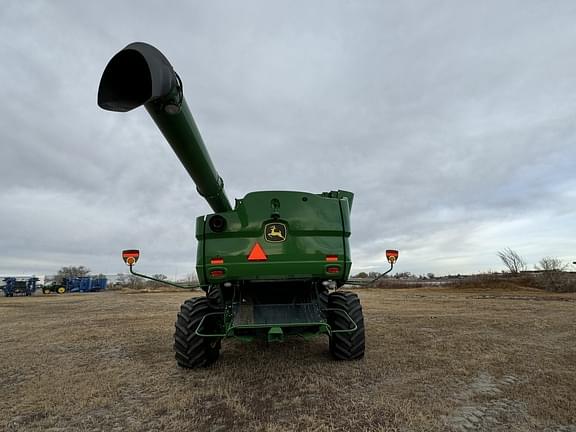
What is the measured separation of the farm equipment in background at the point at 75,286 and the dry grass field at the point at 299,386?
44.6 meters

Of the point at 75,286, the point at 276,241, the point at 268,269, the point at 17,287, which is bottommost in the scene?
the point at 268,269

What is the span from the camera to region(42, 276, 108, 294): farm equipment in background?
44.2 m

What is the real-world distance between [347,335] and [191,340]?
7.17ft

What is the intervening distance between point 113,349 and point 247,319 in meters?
3.29

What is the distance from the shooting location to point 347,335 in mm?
5000

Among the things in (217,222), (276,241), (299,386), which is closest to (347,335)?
(299,386)

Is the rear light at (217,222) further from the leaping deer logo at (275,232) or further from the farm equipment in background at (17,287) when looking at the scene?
the farm equipment in background at (17,287)

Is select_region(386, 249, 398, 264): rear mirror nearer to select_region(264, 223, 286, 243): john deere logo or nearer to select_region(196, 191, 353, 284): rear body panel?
select_region(196, 191, 353, 284): rear body panel

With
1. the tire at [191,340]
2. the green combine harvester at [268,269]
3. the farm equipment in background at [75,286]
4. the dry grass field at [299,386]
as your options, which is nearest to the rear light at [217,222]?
the green combine harvester at [268,269]

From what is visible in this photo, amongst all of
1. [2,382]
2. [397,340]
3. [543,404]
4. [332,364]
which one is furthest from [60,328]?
[543,404]

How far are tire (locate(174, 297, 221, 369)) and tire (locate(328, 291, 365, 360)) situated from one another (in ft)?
5.89

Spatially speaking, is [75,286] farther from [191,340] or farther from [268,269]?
[268,269]

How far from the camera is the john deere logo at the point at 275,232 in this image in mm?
4730

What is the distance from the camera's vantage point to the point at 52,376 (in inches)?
Answer: 183
